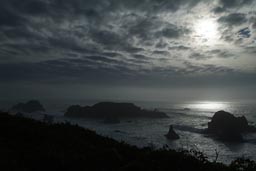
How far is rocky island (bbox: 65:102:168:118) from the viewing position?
428ft

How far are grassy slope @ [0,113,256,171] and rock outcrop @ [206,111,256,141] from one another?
66.8 meters

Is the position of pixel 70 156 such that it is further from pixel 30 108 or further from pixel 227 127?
pixel 30 108

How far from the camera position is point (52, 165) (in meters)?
7.78

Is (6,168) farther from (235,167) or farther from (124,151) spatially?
(235,167)

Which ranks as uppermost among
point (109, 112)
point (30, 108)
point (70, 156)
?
point (70, 156)

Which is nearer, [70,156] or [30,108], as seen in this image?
[70,156]

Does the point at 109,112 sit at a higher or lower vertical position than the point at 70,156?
lower

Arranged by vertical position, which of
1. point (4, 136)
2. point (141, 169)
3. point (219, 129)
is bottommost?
point (219, 129)

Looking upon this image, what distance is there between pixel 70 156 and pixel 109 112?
128464 mm

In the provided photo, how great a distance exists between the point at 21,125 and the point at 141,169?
8.06m

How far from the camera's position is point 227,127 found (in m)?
75.1

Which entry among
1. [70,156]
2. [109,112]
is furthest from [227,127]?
[70,156]

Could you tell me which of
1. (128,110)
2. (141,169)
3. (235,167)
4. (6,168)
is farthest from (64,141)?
(128,110)

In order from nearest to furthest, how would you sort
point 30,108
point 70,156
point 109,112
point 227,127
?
point 70,156, point 227,127, point 109,112, point 30,108
